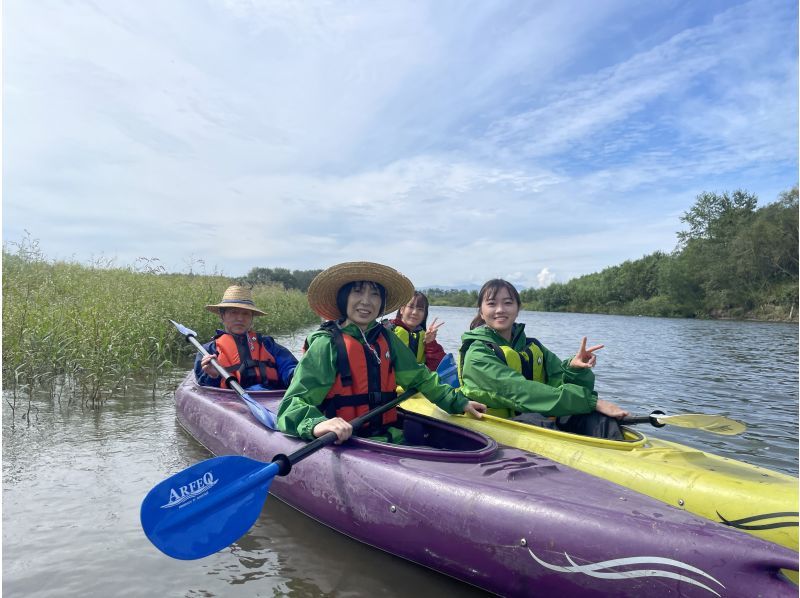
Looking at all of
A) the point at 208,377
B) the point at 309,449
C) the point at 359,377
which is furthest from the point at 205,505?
the point at 208,377

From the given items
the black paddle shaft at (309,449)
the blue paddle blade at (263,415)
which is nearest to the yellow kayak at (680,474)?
the black paddle shaft at (309,449)

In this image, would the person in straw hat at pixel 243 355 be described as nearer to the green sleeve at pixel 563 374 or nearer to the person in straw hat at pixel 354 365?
the person in straw hat at pixel 354 365

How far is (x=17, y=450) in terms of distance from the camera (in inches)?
153

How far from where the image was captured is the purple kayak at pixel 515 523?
178cm

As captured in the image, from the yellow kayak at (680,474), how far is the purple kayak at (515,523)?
0.15m

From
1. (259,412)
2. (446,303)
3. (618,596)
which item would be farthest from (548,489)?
(446,303)

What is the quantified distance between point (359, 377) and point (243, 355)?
198 cm

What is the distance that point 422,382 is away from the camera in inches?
128

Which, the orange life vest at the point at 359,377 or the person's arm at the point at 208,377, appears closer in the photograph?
the orange life vest at the point at 359,377

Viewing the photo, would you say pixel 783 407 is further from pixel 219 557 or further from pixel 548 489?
pixel 219 557

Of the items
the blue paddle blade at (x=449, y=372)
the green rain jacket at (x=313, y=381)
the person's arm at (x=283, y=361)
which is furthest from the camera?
the blue paddle blade at (x=449, y=372)

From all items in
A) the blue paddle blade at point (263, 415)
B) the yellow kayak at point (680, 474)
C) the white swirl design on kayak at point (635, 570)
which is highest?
the blue paddle blade at point (263, 415)

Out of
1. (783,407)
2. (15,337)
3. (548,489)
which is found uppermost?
(15,337)

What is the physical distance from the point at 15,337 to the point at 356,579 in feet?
14.6
